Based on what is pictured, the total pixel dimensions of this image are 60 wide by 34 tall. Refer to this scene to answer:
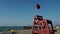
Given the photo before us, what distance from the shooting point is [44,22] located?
1941 centimetres

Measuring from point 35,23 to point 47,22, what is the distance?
6.64 feet

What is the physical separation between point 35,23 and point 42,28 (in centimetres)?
122

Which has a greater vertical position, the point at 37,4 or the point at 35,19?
the point at 37,4

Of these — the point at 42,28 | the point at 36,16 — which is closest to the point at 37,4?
the point at 36,16

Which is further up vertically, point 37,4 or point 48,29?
point 37,4

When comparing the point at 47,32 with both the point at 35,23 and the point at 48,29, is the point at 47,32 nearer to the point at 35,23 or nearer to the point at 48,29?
the point at 48,29

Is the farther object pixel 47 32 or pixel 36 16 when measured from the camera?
pixel 36 16

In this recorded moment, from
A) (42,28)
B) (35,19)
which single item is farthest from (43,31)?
(35,19)

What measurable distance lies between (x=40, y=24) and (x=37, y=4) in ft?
7.72

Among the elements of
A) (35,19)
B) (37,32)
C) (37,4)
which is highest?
(37,4)

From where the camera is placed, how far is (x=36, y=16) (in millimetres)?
20266

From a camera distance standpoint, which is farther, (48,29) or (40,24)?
(40,24)

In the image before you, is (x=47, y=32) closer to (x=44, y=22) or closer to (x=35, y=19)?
(x=44, y=22)

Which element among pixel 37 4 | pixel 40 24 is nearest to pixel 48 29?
pixel 40 24
